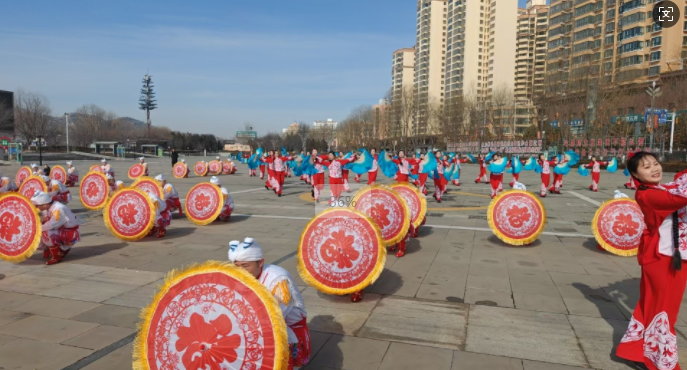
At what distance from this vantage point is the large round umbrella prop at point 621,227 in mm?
7746

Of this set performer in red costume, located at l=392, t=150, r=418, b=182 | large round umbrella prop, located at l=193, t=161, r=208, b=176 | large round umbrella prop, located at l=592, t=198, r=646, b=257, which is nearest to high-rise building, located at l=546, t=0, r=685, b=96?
performer in red costume, located at l=392, t=150, r=418, b=182

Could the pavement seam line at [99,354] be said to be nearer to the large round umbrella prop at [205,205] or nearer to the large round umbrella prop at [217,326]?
the large round umbrella prop at [217,326]

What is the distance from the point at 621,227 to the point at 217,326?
7712mm

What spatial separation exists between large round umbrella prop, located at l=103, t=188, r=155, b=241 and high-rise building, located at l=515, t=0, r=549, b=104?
92.0 m

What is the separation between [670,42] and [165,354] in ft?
216

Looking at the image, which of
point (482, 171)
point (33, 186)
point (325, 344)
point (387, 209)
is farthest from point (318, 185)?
point (482, 171)

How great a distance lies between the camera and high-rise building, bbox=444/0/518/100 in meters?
88.8

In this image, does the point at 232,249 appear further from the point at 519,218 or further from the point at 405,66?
the point at 405,66

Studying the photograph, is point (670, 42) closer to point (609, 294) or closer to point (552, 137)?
point (552, 137)

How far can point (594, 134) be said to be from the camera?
43.9 m

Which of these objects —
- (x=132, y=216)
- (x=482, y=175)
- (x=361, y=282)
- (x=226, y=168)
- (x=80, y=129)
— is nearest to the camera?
(x=361, y=282)

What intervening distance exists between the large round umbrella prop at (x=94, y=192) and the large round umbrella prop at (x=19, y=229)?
19.3 ft

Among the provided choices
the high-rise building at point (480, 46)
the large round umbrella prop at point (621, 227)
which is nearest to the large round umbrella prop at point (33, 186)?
the large round umbrella prop at point (621, 227)

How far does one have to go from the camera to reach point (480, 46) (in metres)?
93.4
